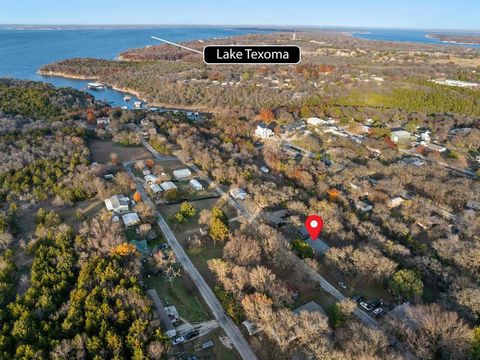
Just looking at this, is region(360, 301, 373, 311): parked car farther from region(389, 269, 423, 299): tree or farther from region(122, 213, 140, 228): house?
region(122, 213, 140, 228): house

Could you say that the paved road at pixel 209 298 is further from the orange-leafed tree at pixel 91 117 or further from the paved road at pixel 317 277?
the orange-leafed tree at pixel 91 117

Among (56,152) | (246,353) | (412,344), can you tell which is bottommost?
(246,353)

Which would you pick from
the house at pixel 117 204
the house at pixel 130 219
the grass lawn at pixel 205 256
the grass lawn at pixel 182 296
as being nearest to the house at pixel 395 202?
the grass lawn at pixel 205 256

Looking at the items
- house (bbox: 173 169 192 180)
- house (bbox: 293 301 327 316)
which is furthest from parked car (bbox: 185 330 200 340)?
house (bbox: 173 169 192 180)

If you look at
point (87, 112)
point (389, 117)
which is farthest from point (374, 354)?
point (87, 112)

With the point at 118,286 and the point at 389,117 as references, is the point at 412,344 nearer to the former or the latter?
the point at 118,286

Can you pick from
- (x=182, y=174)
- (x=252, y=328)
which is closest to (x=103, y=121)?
(x=182, y=174)
